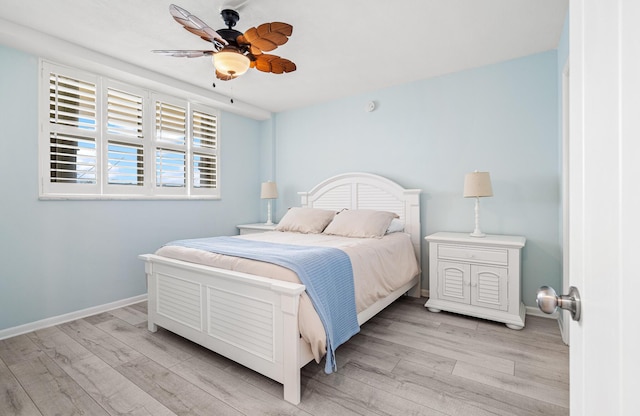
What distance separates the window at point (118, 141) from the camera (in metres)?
2.91

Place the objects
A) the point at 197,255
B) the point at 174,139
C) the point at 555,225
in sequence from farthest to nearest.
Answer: the point at 174,139 → the point at 555,225 → the point at 197,255

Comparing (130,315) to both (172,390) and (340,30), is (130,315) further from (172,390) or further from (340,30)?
(340,30)

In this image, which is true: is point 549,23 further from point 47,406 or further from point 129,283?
point 129,283

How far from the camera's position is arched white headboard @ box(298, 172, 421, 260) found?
359 cm

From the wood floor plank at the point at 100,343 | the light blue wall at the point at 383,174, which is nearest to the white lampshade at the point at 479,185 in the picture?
the light blue wall at the point at 383,174

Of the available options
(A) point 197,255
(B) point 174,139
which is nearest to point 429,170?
(A) point 197,255

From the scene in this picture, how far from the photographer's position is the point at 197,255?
2383mm

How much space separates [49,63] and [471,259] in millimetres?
4380

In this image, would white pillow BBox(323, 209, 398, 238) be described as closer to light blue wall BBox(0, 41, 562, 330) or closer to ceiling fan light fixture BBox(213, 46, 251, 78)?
light blue wall BBox(0, 41, 562, 330)

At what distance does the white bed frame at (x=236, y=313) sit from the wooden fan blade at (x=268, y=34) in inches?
63.3

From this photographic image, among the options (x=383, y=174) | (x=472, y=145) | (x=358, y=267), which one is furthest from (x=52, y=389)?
(x=472, y=145)

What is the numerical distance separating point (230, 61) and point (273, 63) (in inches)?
16.3

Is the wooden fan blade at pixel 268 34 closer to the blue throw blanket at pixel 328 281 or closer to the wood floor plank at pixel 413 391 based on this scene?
the blue throw blanket at pixel 328 281
